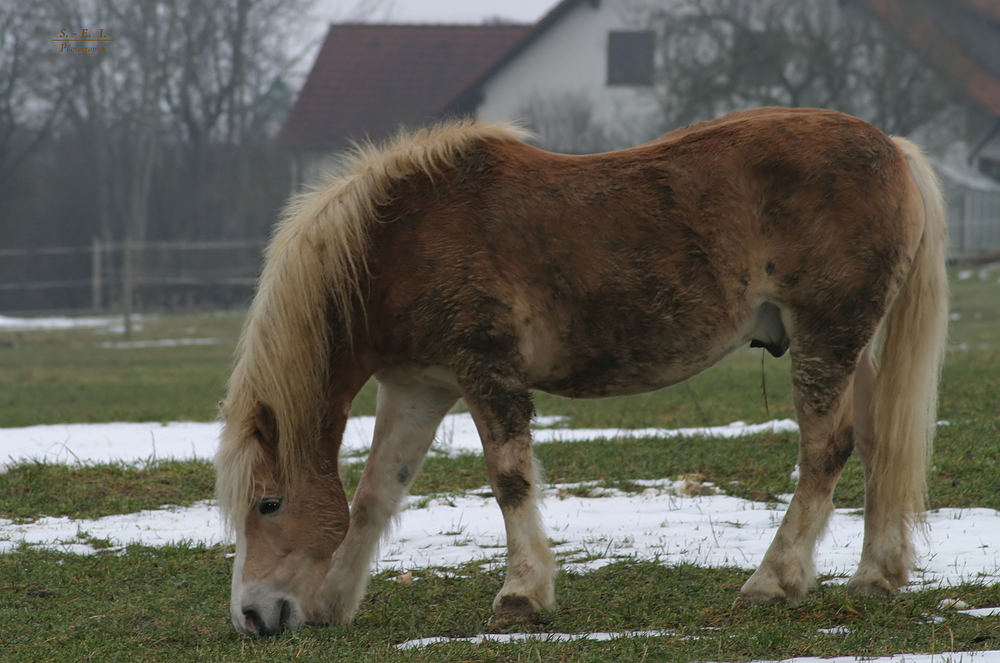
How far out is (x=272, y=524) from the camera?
355 cm

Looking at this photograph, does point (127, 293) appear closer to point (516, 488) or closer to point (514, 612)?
point (516, 488)

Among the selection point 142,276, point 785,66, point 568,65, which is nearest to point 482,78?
point 568,65

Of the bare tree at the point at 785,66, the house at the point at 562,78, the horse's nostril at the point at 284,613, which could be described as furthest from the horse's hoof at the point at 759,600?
the bare tree at the point at 785,66

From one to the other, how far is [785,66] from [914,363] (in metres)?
20.7

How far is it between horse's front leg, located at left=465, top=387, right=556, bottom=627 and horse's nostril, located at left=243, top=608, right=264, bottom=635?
0.77 meters

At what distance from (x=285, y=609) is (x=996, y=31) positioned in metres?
31.8

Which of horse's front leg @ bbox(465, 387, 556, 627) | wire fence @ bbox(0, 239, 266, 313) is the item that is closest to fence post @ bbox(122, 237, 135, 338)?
wire fence @ bbox(0, 239, 266, 313)

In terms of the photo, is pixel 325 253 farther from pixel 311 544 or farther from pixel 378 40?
pixel 378 40

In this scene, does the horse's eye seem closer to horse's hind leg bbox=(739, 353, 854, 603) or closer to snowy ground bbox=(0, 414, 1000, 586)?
snowy ground bbox=(0, 414, 1000, 586)

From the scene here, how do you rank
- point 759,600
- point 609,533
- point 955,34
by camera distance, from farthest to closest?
point 955,34
point 609,533
point 759,600

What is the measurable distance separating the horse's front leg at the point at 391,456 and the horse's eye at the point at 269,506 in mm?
337

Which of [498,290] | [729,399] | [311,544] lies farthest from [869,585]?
[729,399]

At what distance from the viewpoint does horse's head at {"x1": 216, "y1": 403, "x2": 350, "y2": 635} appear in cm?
346

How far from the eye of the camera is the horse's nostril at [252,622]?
11.3ft
